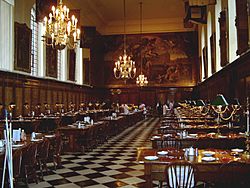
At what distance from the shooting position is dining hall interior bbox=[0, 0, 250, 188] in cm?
508

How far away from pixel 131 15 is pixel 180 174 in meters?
24.0

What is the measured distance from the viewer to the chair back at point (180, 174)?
12.7ft

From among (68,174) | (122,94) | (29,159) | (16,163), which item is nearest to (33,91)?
(68,174)

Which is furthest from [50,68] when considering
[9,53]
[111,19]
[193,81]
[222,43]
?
[193,81]

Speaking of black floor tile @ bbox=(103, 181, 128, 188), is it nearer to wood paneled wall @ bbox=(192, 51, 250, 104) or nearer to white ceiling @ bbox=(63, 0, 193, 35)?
wood paneled wall @ bbox=(192, 51, 250, 104)

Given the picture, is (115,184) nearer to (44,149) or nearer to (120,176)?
(120,176)

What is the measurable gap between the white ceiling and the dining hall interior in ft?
0.30

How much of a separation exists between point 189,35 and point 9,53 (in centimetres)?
1782

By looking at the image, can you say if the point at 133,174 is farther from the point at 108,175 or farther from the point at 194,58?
the point at 194,58

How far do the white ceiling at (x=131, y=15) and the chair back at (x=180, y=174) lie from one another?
17193 millimetres

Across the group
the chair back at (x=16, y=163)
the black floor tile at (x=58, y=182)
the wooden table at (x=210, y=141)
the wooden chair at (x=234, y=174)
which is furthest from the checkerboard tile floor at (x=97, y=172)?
the wooden chair at (x=234, y=174)

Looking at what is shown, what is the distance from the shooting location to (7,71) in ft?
42.3

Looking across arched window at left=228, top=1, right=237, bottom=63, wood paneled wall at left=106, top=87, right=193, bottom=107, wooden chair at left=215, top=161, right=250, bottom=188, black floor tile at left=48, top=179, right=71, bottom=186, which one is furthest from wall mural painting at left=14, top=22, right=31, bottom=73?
wood paneled wall at left=106, top=87, right=193, bottom=107

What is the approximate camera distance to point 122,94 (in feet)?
94.5
